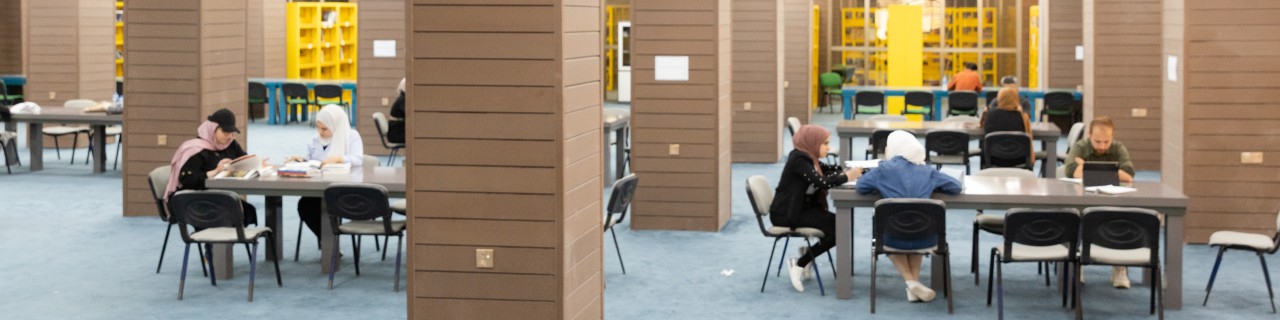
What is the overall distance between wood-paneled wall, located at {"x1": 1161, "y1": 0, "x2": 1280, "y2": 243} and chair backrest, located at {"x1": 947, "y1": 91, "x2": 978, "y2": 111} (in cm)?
846

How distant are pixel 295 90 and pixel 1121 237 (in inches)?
613

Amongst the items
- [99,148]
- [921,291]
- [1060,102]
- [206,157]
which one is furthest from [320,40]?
[921,291]

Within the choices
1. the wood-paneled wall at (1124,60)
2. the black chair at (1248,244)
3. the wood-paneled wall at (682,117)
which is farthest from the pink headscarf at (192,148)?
the wood-paneled wall at (1124,60)

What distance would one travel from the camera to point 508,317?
23.4ft

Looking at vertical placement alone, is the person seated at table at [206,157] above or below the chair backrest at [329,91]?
below

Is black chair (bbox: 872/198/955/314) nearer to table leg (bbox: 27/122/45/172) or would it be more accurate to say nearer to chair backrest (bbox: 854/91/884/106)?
table leg (bbox: 27/122/45/172)

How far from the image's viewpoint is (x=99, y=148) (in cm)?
1542

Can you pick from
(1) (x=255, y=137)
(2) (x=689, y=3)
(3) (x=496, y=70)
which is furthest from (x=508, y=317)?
(1) (x=255, y=137)

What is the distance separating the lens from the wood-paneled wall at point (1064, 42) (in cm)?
1998

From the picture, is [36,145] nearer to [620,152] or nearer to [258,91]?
[620,152]

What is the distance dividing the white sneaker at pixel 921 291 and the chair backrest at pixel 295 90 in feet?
46.6

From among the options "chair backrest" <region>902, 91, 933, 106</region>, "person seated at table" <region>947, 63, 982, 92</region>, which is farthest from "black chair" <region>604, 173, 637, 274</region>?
"chair backrest" <region>902, 91, 933, 106</region>

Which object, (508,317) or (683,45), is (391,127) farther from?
(508,317)

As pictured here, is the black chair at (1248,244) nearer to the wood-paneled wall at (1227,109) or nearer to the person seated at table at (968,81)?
the wood-paneled wall at (1227,109)
